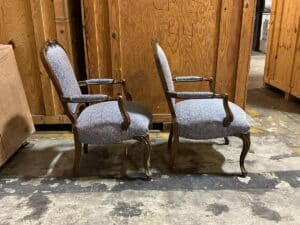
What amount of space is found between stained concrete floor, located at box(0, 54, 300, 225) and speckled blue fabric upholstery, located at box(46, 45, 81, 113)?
54 centimetres

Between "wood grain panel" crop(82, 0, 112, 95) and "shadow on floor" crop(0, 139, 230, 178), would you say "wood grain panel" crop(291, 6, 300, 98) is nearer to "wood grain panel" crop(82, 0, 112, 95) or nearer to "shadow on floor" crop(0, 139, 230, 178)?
"shadow on floor" crop(0, 139, 230, 178)

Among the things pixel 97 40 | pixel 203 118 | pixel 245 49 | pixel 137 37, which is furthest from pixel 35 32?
pixel 245 49

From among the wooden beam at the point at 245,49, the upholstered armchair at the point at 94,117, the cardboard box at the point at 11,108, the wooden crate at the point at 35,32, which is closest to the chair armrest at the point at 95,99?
the upholstered armchair at the point at 94,117

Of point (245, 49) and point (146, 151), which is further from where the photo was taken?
point (245, 49)

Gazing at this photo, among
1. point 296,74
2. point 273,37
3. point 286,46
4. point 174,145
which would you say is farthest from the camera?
point 273,37

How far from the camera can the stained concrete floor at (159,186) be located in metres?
1.87

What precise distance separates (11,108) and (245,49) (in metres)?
1.94

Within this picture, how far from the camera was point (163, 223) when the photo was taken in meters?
1.80

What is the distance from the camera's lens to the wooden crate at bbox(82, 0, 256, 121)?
2.54 m

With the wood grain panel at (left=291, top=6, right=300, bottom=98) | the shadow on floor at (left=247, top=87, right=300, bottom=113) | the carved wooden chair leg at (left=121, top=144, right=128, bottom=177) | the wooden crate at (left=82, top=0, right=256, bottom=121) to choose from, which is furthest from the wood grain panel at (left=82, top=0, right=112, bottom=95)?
the wood grain panel at (left=291, top=6, right=300, bottom=98)

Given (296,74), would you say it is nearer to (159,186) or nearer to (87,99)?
(159,186)

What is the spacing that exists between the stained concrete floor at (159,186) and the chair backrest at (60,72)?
526 mm

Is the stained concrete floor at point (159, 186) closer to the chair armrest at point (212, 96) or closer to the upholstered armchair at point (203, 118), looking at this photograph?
the upholstered armchair at point (203, 118)

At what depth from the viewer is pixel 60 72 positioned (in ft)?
6.89
